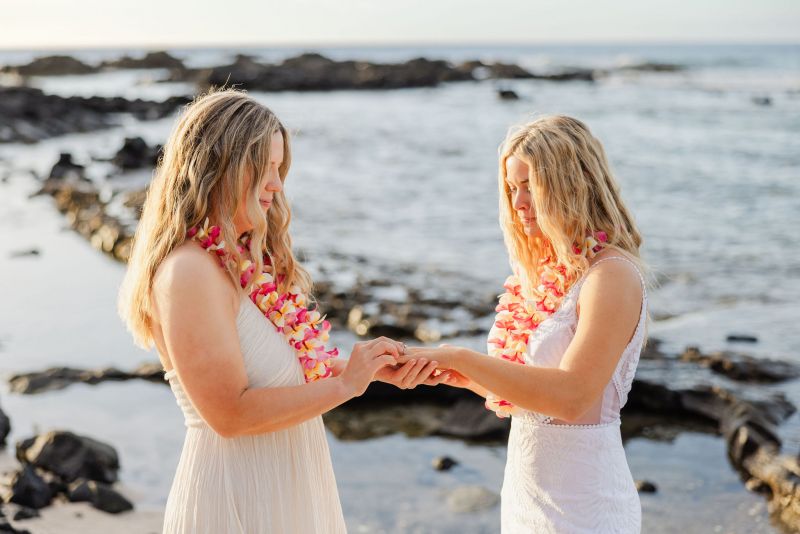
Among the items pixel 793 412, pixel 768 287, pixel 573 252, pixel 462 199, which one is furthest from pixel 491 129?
pixel 573 252

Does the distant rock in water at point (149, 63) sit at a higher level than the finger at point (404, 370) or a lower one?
lower

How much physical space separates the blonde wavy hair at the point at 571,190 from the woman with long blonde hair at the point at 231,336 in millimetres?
738

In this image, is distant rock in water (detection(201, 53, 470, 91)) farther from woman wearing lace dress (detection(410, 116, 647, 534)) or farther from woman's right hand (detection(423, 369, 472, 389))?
woman wearing lace dress (detection(410, 116, 647, 534))

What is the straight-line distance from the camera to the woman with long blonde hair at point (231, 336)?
8.46 feet

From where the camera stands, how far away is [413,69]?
5981 centimetres

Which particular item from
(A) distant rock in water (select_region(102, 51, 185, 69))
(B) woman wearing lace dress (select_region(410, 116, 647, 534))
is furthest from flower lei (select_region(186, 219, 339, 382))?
(A) distant rock in water (select_region(102, 51, 185, 69))

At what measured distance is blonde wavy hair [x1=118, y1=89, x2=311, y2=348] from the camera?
2.68 metres

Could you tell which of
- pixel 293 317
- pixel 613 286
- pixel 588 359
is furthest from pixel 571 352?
pixel 293 317

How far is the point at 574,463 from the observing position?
307 centimetres

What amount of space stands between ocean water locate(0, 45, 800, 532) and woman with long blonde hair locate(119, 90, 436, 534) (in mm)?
1112

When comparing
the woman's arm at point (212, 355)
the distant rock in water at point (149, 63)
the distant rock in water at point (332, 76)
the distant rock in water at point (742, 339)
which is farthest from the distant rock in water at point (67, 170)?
the distant rock in water at point (149, 63)

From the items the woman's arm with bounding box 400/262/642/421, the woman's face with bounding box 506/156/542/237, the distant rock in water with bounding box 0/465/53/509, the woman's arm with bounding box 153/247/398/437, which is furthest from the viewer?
the distant rock in water with bounding box 0/465/53/509

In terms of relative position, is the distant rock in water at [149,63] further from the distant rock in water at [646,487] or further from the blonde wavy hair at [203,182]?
the blonde wavy hair at [203,182]

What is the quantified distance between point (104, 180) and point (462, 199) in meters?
7.91
